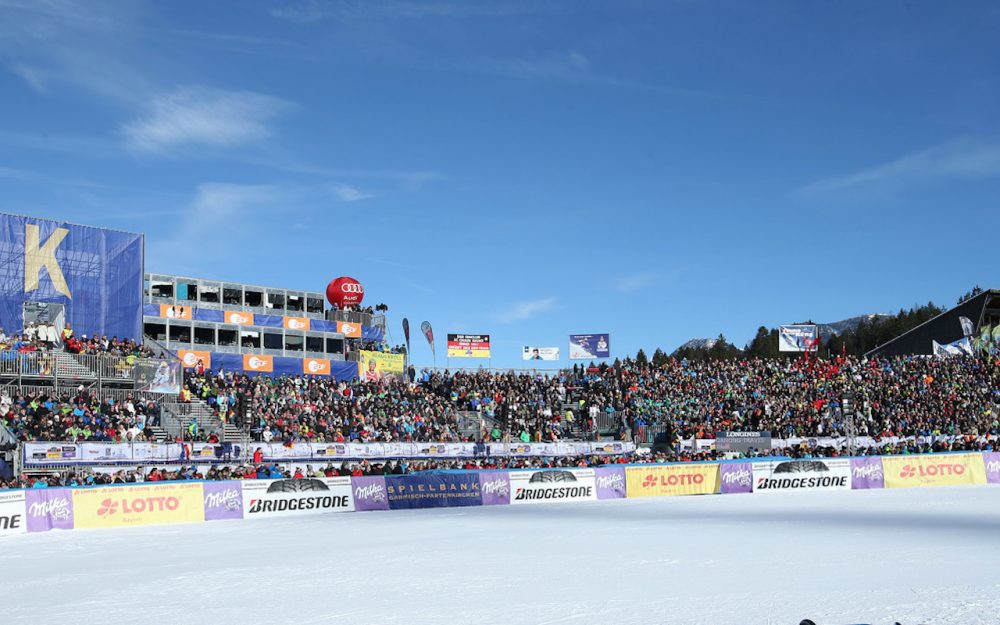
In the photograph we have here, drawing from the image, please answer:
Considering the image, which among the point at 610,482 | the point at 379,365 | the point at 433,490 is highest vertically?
the point at 379,365

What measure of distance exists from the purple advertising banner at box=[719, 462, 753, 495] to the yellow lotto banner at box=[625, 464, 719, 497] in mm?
284

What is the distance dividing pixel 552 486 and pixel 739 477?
7039 mm

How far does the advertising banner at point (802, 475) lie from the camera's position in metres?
34.0

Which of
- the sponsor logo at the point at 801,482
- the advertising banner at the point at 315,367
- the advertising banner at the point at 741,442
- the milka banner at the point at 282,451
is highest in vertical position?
the advertising banner at the point at 315,367

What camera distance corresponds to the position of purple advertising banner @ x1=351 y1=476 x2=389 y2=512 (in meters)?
27.8

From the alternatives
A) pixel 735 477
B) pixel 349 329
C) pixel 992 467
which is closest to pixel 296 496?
pixel 735 477

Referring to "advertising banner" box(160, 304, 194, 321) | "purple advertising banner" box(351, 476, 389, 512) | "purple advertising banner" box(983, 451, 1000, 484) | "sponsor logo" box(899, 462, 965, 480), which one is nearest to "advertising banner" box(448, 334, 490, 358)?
"advertising banner" box(160, 304, 194, 321)

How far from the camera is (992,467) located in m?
36.8

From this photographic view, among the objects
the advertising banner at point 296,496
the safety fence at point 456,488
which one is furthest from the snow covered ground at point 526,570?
the advertising banner at point 296,496

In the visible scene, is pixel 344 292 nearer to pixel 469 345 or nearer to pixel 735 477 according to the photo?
pixel 469 345

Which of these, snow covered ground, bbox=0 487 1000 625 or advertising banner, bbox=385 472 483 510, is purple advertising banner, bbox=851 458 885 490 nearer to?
snow covered ground, bbox=0 487 1000 625

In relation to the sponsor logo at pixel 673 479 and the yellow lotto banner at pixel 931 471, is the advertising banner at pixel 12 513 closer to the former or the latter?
the sponsor logo at pixel 673 479

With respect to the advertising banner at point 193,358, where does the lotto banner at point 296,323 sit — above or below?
above

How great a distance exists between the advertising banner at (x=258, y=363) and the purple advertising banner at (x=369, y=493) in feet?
96.1
